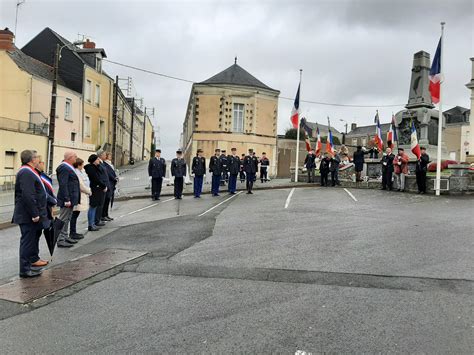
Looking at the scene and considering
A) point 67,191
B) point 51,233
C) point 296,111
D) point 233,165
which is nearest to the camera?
point 51,233

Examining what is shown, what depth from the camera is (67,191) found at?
8.75m

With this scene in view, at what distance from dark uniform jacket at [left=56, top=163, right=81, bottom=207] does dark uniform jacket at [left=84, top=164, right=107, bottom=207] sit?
58.3 inches

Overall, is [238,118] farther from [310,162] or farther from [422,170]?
[422,170]

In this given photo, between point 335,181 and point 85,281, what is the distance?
1743 cm

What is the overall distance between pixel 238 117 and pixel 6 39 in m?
18.4

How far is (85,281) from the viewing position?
646 cm

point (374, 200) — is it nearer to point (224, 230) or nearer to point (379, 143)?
point (224, 230)

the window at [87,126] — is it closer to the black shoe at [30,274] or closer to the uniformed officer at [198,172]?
the uniformed officer at [198,172]

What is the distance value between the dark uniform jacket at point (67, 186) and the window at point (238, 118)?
29.2m

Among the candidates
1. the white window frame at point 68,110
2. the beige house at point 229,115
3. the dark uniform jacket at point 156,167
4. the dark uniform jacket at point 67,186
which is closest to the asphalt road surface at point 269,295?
the dark uniform jacket at point 67,186

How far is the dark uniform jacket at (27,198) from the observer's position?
6.67 metres

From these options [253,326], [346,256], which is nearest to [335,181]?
[346,256]

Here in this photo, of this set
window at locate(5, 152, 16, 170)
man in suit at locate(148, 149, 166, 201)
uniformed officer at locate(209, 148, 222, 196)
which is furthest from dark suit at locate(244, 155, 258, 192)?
window at locate(5, 152, 16, 170)

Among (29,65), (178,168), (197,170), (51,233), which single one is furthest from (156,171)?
(29,65)
